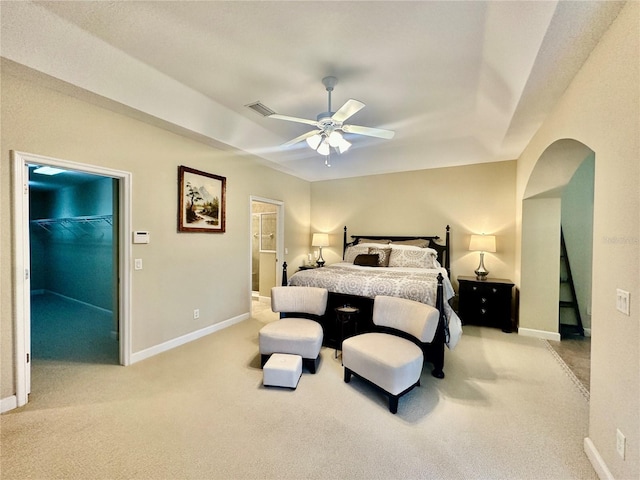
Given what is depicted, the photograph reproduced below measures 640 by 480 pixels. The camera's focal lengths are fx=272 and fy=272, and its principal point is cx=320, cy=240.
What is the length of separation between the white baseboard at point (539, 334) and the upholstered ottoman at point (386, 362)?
8.57 ft

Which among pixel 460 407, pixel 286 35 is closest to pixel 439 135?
pixel 286 35

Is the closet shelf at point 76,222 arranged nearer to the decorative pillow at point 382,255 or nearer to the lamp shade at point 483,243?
the decorative pillow at point 382,255

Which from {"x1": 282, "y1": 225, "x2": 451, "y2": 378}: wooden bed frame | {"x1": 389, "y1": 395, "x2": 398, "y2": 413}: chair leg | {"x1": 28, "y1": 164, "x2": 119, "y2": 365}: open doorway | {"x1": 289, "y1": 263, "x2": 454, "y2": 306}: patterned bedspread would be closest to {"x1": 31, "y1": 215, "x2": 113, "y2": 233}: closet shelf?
{"x1": 28, "y1": 164, "x2": 119, "y2": 365}: open doorway

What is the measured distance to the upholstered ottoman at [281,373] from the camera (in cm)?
247

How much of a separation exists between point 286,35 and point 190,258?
2814mm

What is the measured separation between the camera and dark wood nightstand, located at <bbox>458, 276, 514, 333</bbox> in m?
4.11

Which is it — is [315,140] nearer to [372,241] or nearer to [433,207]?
[372,241]

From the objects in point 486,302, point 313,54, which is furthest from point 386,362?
point 486,302

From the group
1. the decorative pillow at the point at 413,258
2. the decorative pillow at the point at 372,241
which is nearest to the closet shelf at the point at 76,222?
the decorative pillow at the point at 372,241

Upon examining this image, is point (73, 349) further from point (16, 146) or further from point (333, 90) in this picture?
point (333, 90)

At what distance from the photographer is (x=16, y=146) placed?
2180mm

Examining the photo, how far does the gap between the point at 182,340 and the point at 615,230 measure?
4203mm

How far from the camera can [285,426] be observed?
2012 mm

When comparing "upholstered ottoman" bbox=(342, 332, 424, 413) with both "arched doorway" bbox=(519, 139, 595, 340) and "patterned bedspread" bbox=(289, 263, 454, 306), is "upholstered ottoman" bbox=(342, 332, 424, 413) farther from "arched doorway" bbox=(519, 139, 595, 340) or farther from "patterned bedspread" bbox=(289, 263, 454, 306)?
"arched doorway" bbox=(519, 139, 595, 340)
